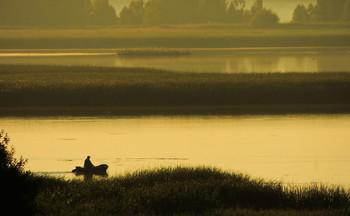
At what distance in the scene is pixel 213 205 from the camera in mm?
23719

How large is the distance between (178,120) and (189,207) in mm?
26440

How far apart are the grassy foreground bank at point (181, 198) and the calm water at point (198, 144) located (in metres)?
5.27

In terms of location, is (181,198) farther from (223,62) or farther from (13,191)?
(223,62)

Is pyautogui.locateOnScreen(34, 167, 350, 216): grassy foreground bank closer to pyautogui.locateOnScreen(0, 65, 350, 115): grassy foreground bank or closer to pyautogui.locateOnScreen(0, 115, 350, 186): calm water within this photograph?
pyautogui.locateOnScreen(0, 115, 350, 186): calm water

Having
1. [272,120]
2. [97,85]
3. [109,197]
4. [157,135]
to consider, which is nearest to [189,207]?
[109,197]

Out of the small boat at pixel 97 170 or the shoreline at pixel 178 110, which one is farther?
the shoreline at pixel 178 110

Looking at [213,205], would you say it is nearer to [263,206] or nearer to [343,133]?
[263,206]

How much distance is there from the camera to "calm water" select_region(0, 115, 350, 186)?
111ft

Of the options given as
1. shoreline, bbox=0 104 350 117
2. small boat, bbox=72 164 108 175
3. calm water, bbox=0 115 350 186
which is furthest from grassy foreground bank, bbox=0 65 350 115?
small boat, bbox=72 164 108 175

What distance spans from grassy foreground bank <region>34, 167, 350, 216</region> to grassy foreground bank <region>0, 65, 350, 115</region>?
28.2m

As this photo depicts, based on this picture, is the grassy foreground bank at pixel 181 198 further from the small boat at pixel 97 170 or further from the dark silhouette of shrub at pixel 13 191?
the small boat at pixel 97 170

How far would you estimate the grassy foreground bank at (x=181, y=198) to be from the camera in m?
22.7

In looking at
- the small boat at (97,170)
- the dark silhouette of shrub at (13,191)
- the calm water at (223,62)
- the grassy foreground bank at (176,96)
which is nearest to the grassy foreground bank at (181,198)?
the dark silhouette of shrub at (13,191)

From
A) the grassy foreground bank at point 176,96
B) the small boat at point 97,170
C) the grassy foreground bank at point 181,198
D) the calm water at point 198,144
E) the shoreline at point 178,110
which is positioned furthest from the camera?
the grassy foreground bank at point 176,96
